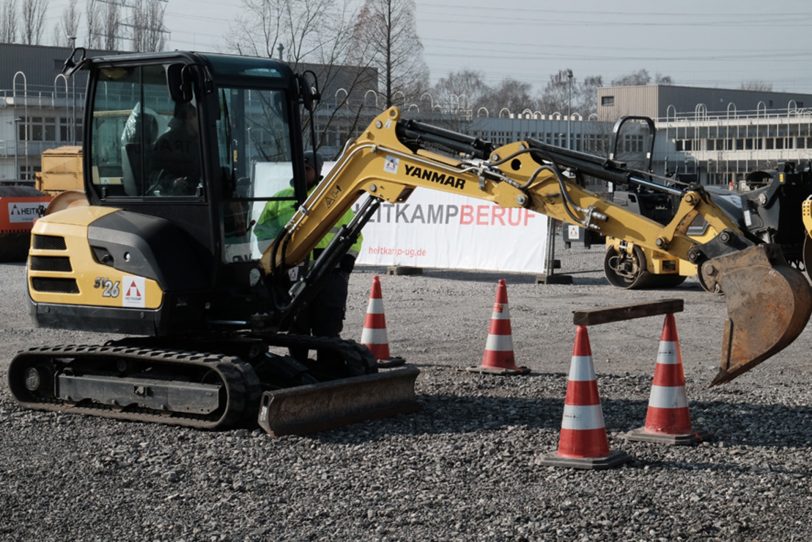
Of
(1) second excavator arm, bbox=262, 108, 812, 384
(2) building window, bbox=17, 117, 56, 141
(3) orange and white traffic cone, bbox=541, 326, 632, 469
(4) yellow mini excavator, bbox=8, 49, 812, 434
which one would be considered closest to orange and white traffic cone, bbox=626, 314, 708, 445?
(1) second excavator arm, bbox=262, 108, 812, 384

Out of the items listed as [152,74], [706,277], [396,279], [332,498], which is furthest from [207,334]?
[396,279]

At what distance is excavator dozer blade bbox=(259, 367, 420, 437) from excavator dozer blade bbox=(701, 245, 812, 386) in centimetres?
272

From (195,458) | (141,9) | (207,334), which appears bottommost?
(195,458)

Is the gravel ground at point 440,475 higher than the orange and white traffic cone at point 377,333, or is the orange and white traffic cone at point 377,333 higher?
the orange and white traffic cone at point 377,333

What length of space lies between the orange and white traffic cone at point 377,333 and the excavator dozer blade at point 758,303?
5.02m

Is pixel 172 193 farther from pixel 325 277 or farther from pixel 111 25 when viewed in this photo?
pixel 111 25

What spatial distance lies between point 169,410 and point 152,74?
2.58 metres

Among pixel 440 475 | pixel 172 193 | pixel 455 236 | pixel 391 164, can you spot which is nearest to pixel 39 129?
pixel 455 236

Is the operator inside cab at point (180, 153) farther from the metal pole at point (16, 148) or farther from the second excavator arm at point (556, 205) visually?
the metal pole at point (16, 148)

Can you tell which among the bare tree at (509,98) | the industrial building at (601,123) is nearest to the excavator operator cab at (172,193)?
the industrial building at (601,123)

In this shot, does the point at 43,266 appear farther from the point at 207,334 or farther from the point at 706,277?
the point at 706,277

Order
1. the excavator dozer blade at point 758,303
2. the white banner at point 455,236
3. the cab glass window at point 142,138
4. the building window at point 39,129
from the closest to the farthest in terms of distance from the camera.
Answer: the excavator dozer blade at point 758,303 → the cab glass window at point 142,138 → the white banner at point 455,236 → the building window at point 39,129

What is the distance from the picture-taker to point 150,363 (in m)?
9.51

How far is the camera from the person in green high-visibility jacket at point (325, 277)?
970 centimetres
